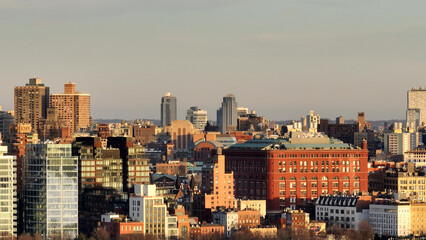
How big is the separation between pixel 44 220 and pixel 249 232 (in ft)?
74.8

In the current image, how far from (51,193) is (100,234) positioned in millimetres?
9892

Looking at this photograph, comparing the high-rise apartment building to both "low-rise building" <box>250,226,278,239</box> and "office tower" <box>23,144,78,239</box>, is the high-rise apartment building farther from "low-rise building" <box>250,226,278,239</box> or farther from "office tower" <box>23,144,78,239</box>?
"low-rise building" <box>250,226,278,239</box>

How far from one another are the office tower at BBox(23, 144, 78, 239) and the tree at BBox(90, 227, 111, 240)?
156 inches

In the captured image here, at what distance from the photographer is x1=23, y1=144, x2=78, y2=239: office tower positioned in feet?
636

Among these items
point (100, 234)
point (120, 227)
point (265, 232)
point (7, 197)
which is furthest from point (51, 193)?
point (265, 232)

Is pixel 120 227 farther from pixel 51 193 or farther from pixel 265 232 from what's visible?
pixel 265 232

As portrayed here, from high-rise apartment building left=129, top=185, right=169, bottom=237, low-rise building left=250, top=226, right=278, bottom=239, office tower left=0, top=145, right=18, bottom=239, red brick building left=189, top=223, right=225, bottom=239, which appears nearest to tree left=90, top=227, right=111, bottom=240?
high-rise apartment building left=129, top=185, right=169, bottom=237

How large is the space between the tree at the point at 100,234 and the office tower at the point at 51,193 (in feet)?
13.0

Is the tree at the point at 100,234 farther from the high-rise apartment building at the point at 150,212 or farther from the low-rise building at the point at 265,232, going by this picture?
the low-rise building at the point at 265,232

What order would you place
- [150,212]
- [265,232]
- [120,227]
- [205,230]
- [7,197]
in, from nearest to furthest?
[120,227] < [150,212] < [7,197] < [205,230] < [265,232]

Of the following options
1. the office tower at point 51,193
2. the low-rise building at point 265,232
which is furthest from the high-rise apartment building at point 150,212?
the low-rise building at point 265,232

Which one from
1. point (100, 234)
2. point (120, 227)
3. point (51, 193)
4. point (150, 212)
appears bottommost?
point (100, 234)

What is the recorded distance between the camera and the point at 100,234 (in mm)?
187500

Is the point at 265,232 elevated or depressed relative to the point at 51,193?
depressed
